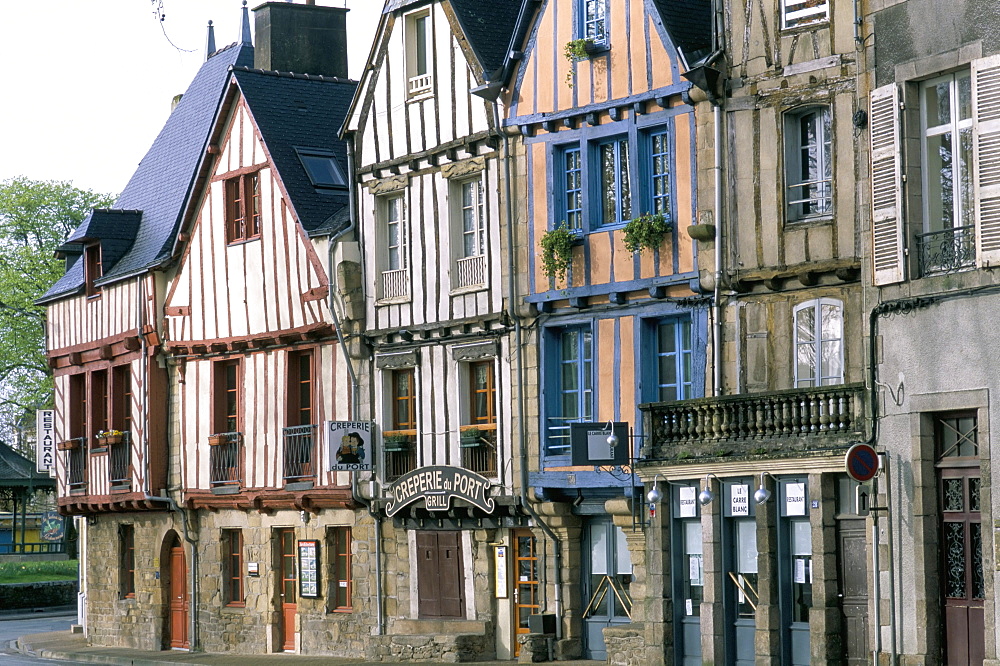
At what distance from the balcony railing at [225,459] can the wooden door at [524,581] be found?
6.81m

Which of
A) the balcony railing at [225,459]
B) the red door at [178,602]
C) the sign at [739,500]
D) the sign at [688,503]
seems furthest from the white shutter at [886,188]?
the red door at [178,602]

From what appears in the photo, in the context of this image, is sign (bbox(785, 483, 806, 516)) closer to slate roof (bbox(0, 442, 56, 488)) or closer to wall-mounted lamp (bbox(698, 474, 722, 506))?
wall-mounted lamp (bbox(698, 474, 722, 506))

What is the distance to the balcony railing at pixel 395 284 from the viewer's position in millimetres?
27016

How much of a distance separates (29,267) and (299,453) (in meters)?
28.8

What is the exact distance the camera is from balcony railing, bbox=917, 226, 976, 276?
56.0 feet

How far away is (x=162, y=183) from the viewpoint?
114 ft

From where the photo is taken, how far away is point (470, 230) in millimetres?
25922

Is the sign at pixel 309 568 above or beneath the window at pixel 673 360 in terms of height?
beneath

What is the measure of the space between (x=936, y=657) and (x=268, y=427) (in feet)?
48.9

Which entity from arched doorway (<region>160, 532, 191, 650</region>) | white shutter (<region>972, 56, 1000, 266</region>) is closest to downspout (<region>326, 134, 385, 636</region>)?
arched doorway (<region>160, 532, 191, 650</region>)

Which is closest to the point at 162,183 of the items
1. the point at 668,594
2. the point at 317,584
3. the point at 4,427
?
the point at 317,584

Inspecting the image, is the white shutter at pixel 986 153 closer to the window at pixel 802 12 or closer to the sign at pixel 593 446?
the window at pixel 802 12

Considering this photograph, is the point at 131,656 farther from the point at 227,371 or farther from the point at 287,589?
the point at 227,371

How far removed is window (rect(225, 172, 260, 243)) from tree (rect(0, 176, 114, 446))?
992 inches
